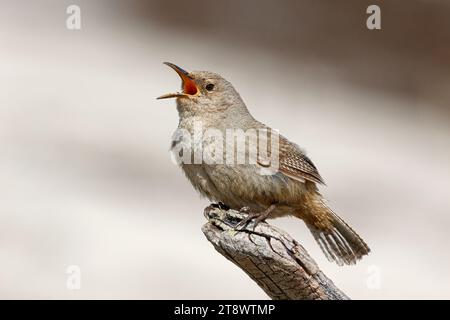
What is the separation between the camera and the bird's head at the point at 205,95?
5609mm

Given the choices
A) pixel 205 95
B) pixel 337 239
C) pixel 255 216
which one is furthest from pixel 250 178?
pixel 337 239

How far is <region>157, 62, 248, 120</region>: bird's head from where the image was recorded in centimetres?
561

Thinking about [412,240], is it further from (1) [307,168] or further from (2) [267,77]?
(1) [307,168]

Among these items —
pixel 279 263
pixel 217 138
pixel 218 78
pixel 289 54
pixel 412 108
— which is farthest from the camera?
pixel 412 108

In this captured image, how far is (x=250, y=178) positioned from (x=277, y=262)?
973mm

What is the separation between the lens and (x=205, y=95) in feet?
18.7

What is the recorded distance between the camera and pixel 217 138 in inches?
208

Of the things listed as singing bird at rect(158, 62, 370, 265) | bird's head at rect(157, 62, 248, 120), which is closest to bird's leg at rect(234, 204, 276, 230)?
singing bird at rect(158, 62, 370, 265)

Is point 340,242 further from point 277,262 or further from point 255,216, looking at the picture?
point 277,262

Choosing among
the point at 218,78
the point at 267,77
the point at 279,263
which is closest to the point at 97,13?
the point at 267,77

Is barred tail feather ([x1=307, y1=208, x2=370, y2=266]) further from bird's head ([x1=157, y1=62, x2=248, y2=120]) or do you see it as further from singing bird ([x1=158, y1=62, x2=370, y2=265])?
bird's head ([x1=157, y1=62, x2=248, y2=120])

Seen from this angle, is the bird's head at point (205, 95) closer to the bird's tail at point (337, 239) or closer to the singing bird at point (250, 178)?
the singing bird at point (250, 178)

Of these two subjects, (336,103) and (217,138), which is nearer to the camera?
(217,138)

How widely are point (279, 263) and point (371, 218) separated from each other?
15.6 feet
